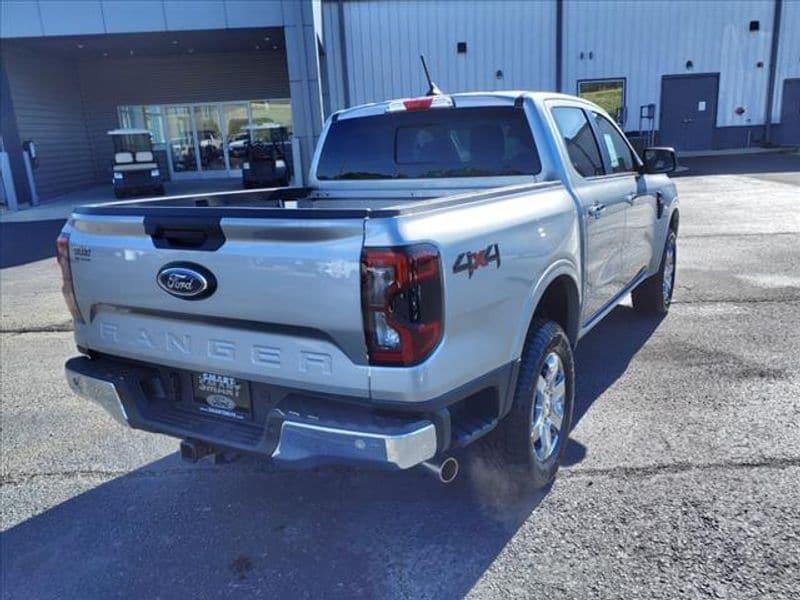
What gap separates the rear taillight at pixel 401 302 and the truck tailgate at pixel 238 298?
4 cm

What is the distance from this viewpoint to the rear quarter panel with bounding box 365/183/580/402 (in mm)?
2381

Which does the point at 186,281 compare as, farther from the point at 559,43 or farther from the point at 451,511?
the point at 559,43

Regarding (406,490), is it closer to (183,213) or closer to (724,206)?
(183,213)

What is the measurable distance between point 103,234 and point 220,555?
1536 millimetres

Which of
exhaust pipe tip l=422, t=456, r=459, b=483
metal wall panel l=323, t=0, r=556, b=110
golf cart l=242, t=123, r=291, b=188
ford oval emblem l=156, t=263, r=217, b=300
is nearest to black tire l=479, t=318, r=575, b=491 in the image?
exhaust pipe tip l=422, t=456, r=459, b=483

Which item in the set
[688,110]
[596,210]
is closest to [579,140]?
[596,210]

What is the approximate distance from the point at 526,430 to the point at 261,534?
1.33 metres

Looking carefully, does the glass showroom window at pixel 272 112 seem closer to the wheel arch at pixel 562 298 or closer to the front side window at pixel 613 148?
the front side window at pixel 613 148

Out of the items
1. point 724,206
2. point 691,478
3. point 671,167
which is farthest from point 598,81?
point 691,478

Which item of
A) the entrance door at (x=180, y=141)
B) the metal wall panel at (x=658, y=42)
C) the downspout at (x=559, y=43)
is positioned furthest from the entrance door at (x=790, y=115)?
the entrance door at (x=180, y=141)

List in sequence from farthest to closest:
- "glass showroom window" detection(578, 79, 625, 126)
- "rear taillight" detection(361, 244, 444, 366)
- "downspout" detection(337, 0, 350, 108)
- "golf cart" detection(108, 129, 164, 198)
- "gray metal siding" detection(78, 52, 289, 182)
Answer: "glass showroom window" detection(578, 79, 625, 126)
"gray metal siding" detection(78, 52, 289, 182)
"downspout" detection(337, 0, 350, 108)
"golf cart" detection(108, 129, 164, 198)
"rear taillight" detection(361, 244, 444, 366)

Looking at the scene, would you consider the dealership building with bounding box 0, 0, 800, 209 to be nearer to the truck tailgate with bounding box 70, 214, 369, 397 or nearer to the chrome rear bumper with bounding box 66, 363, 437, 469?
the truck tailgate with bounding box 70, 214, 369, 397

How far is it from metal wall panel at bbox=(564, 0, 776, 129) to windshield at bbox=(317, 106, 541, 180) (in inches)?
888

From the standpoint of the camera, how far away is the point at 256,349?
2.63 m
